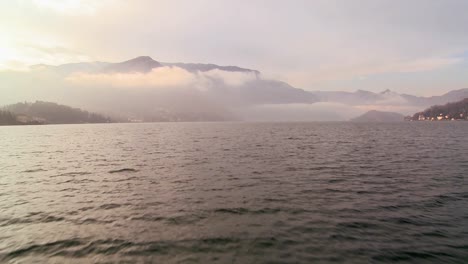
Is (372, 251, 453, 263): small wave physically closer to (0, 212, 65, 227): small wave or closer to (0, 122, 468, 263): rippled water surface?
(0, 122, 468, 263): rippled water surface

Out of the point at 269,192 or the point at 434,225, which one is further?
the point at 269,192

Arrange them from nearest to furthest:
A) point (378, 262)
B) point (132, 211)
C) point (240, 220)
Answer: point (378, 262), point (240, 220), point (132, 211)

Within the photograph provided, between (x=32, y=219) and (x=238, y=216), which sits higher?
(x=238, y=216)

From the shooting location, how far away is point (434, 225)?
20.9 metres

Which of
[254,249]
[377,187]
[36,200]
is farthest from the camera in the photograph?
[377,187]

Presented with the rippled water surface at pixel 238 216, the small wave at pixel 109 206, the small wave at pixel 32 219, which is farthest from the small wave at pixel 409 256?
the small wave at pixel 32 219

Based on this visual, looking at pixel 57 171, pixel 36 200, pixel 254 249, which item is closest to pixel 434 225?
pixel 254 249

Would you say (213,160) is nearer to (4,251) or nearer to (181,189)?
(181,189)

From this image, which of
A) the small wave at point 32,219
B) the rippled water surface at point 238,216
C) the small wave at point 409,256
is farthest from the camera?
the small wave at point 32,219

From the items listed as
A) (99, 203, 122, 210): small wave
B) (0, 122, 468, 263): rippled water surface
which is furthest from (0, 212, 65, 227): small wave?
(99, 203, 122, 210): small wave

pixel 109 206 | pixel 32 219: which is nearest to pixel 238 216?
pixel 109 206

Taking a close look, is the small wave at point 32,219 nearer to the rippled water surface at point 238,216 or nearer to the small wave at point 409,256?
the rippled water surface at point 238,216

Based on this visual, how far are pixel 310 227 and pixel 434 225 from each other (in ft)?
30.4

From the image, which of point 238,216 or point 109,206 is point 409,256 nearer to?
point 238,216
